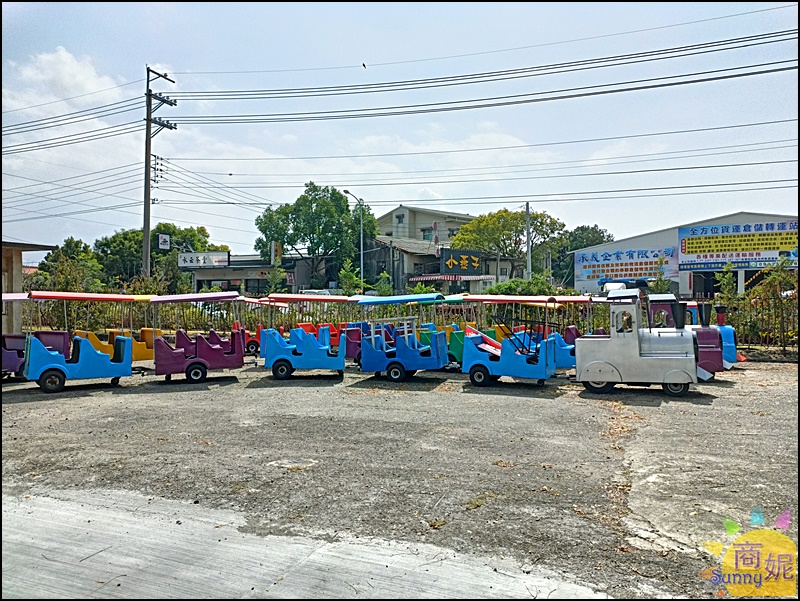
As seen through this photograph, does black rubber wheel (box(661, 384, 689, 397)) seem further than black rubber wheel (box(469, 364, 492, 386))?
No

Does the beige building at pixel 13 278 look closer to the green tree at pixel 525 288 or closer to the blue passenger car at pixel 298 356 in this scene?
the blue passenger car at pixel 298 356

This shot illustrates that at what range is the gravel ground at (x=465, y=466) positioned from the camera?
4.74 m

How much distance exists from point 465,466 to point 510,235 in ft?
123

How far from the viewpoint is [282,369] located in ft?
48.2

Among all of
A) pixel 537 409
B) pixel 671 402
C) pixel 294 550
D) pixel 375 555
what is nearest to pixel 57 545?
pixel 294 550

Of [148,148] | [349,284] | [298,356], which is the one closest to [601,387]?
[298,356]

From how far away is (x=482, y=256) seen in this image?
4309 centimetres

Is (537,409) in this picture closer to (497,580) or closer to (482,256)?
(497,580)

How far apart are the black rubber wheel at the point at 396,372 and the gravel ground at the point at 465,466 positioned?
90.8 inches

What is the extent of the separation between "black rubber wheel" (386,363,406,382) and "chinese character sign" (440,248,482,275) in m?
26.5

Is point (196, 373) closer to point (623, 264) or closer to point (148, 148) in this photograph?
point (148, 148)

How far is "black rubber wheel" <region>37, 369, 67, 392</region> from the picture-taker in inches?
490

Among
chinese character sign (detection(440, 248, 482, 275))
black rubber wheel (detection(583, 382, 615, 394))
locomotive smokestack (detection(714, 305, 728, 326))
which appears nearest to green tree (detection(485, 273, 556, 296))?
locomotive smokestack (detection(714, 305, 728, 326))

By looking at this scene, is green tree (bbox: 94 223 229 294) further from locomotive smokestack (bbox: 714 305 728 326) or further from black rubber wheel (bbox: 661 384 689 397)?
black rubber wheel (bbox: 661 384 689 397)
